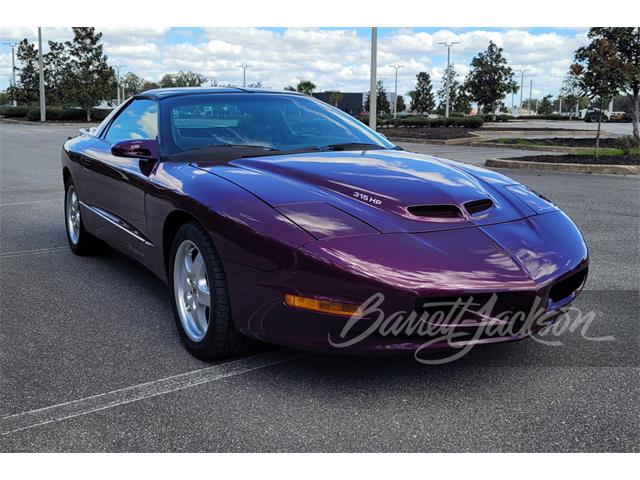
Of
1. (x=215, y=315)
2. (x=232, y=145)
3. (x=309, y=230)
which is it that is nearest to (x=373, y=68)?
(x=232, y=145)

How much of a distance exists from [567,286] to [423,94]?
76.9m

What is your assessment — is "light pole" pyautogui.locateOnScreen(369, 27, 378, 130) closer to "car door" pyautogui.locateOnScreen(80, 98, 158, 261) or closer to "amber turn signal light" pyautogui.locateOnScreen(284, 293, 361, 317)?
"car door" pyautogui.locateOnScreen(80, 98, 158, 261)

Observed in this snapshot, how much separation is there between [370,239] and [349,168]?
81cm

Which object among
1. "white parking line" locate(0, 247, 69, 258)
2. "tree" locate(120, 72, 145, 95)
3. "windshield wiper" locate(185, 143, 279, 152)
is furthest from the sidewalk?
"tree" locate(120, 72, 145, 95)

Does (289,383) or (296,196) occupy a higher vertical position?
(296,196)

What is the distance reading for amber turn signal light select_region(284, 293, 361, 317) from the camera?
109 inches

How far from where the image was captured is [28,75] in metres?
58.6

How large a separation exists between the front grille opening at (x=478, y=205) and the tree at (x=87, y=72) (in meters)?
47.2

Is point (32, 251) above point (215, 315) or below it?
below

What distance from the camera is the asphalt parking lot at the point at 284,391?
263 cm

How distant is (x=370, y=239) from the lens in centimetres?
289

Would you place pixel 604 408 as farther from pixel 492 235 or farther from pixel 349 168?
pixel 349 168

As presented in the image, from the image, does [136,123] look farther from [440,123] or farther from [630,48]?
[440,123]
